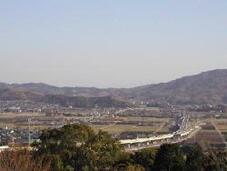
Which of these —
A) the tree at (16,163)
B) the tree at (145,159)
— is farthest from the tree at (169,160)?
the tree at (16,163)

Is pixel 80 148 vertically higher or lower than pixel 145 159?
higher

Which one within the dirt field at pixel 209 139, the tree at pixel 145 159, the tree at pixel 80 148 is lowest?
the dirt field at pixel 209 139

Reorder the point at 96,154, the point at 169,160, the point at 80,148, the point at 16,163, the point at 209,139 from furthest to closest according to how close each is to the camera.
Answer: the point at 209,139
the point at 80,148
the point at 169,160
the point at 96,154
the point at 16,163

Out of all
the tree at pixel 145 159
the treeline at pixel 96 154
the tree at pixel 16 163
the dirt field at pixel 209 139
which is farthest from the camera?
the dirt field at pixel 209 139

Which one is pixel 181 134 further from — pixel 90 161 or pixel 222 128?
pixel 90 161

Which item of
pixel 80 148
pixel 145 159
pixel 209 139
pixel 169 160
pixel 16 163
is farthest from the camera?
pixel 209 139

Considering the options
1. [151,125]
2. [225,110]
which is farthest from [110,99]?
[151,125]

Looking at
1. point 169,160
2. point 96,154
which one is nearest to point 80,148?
point 96,154

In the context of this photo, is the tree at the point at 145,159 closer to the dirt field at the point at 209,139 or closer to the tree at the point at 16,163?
the tree at the point at 16,163

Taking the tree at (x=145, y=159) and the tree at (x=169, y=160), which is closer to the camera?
the tree at (x=169, y=160)

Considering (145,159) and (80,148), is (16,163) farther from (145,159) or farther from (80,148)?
(145,159)

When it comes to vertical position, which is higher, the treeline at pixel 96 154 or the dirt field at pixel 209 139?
the treeline at pixel 96 154
